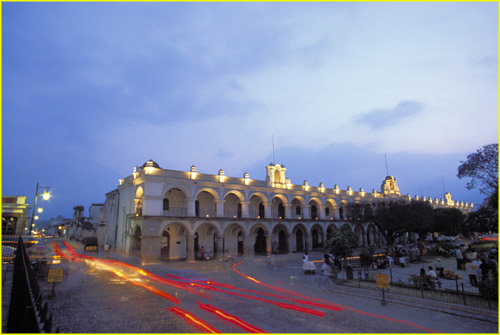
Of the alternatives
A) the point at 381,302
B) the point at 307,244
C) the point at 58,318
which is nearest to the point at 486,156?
the point at 381,302

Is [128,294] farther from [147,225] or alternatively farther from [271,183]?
[271,183]

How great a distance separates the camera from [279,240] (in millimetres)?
39125

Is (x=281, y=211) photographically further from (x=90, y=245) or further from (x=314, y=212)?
(x=90, y=245)

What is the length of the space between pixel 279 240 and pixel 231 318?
30.8 metres

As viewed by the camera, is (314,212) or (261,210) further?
(314,212)

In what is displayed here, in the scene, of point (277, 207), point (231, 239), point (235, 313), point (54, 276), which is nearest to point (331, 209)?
point (277, 207)

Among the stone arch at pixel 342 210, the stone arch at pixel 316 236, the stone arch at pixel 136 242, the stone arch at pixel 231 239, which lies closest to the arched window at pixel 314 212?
the stone arch at pixel 316 236

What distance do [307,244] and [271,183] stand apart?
9.32 m

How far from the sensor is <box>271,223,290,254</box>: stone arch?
1426 inches

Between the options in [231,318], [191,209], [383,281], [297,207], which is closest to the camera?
[231,318]

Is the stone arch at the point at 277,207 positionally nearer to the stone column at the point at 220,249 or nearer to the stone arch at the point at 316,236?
the stone arch at the point at 316,236

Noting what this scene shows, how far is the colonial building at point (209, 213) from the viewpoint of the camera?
27.2 metres

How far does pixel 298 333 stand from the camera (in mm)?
7930

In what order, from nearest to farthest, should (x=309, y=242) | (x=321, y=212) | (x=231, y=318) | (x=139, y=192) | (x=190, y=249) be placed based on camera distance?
1. (x=231, y=318)
2. (x=190, y=249)
3. (x=139, y=192)
4. (x=309, y=242)
5. (x=321, y=212)
